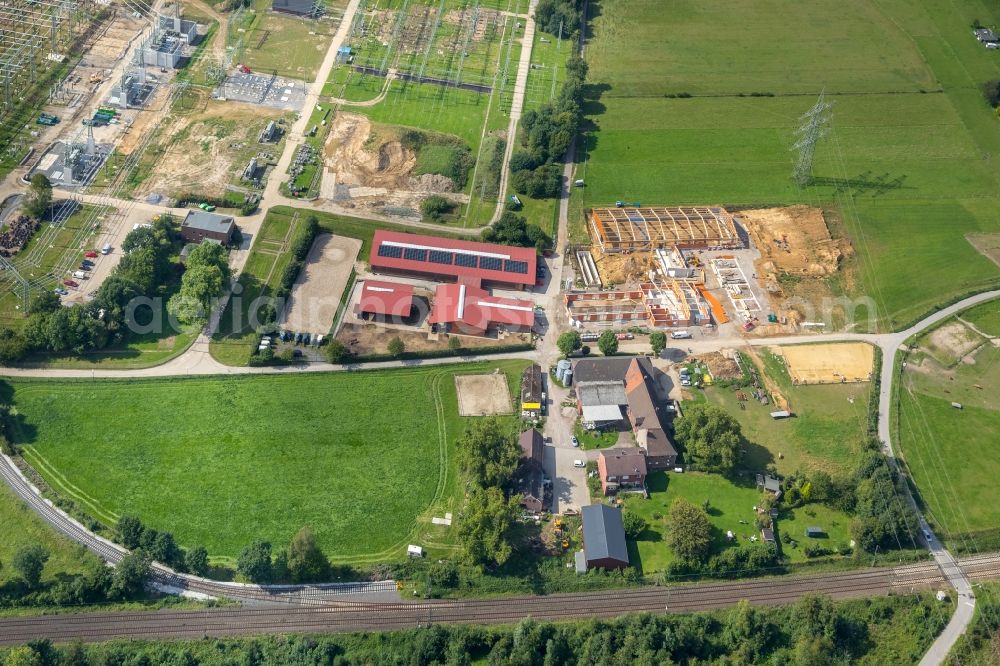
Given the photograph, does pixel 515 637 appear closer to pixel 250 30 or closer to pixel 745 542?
pixel 745 542

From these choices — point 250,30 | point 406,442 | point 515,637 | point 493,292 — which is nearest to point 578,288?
point 493,292

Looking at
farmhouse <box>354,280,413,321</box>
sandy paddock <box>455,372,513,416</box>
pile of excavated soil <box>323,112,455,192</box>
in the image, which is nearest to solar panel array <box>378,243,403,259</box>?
farmhouse <box>354,280,413,321</box>

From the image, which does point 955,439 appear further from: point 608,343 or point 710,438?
point 608,343

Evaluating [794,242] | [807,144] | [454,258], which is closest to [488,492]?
[454,258]

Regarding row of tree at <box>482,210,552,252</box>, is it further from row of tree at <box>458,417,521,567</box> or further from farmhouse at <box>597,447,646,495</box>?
farmhouse at <box>597,447,646,495</box>

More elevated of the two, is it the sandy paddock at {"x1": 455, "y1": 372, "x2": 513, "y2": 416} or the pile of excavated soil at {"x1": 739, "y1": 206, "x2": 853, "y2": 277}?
the pile of excavated soil at {"x1": 739, "y1": 206, "x2": 853, "y2": 277}

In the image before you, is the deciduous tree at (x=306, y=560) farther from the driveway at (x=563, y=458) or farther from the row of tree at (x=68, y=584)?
the driveway at (x=563, y=458)
